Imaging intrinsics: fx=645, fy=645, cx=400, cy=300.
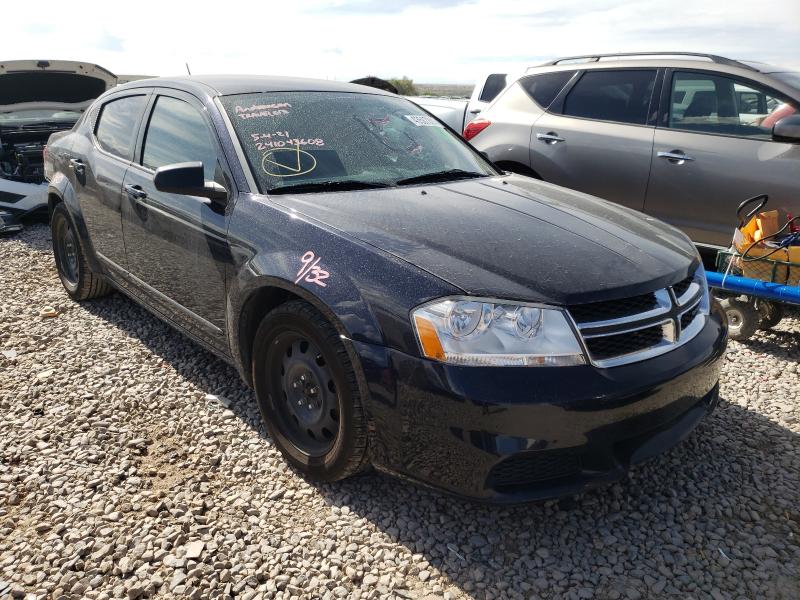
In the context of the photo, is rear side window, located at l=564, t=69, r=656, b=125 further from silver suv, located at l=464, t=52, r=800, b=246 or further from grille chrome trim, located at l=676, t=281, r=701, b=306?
grille chrome trim, located at l=676, t=281, r=701, b=306

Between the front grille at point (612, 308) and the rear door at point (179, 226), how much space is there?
1564 millimetres

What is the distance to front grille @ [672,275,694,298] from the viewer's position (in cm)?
253

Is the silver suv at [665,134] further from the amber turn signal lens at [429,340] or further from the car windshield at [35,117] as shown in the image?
the car windshield at [35,117]

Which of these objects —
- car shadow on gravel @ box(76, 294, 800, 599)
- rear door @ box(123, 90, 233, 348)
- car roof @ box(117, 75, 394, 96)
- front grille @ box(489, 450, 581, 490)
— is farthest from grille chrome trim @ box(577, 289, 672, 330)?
car roof @ box(117, 75, 394, 96)

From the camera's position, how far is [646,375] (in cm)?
221

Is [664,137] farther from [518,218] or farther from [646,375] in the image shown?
[646,375]

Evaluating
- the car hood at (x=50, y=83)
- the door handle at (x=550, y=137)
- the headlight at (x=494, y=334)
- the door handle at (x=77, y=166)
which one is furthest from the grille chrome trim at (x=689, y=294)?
the car hood at (x=50, y=83)

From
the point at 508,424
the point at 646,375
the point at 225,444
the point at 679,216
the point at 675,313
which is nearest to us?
the point at 508,424

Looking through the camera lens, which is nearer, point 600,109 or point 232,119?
point 232,119

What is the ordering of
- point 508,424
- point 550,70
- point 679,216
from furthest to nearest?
point 550,70, point 679,216, point 508,424

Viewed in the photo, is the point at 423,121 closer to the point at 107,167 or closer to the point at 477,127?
the point at 107,167

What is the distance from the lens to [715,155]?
472 cm

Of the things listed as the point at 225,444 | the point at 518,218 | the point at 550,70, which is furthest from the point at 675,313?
the point at 550,70

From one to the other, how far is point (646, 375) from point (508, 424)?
1.76 ft
